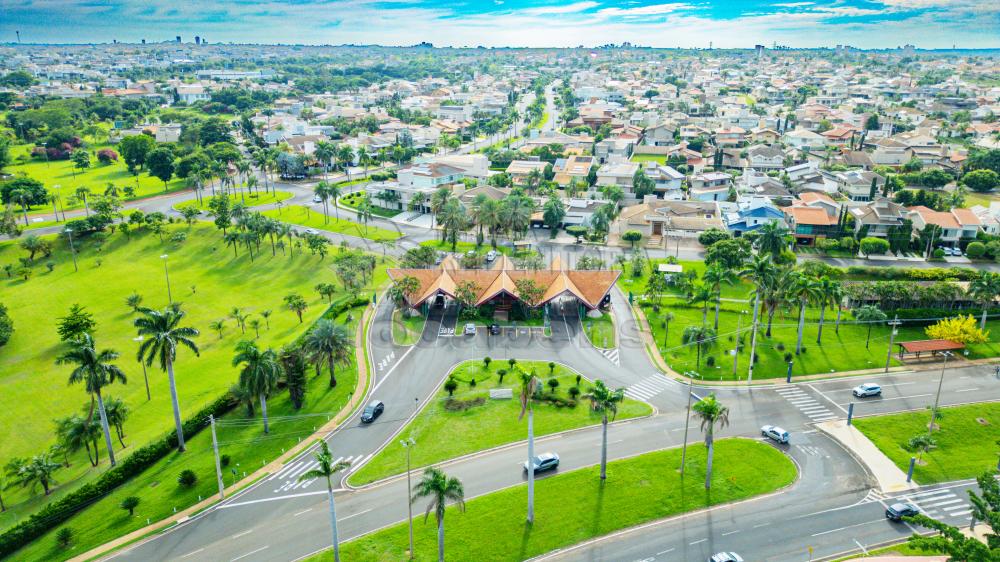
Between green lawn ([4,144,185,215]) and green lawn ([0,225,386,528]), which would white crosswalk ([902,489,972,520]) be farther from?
green lawn ([4,144,185,215])

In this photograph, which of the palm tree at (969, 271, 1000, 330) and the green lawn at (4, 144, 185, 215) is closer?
the palm tree at (969, 271, 1000, 330)

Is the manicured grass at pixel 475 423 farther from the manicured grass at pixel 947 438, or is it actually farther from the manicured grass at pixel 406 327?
the manicured grass at pixel 947 438

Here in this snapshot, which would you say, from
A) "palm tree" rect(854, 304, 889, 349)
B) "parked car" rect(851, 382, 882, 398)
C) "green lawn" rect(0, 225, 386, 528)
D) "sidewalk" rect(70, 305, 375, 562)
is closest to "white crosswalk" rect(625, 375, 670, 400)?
"parked car" rect(851, 382, 882, 398)

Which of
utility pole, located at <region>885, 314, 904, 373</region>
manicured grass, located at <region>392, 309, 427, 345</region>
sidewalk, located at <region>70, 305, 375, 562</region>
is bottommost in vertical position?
sidewalk, located at <region>70, 305, 375, 562</region>

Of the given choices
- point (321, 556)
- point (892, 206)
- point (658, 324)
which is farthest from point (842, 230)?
point (321, 556)

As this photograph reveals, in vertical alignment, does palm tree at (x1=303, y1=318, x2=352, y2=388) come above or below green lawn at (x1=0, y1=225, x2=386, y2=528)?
above

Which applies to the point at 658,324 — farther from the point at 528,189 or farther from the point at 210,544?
the point at 528,189

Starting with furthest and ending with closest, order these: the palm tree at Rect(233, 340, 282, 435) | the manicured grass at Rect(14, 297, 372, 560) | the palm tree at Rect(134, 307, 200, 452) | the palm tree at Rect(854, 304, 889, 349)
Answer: the palm tree at Rect(854, 304, 889, 349) → the palm tree at Rect(233, 340, 282, 435) → the palm tree at Rect(134, 307, 200, 452) → the manicured grass at Rect(14, 297, 372, 560)
